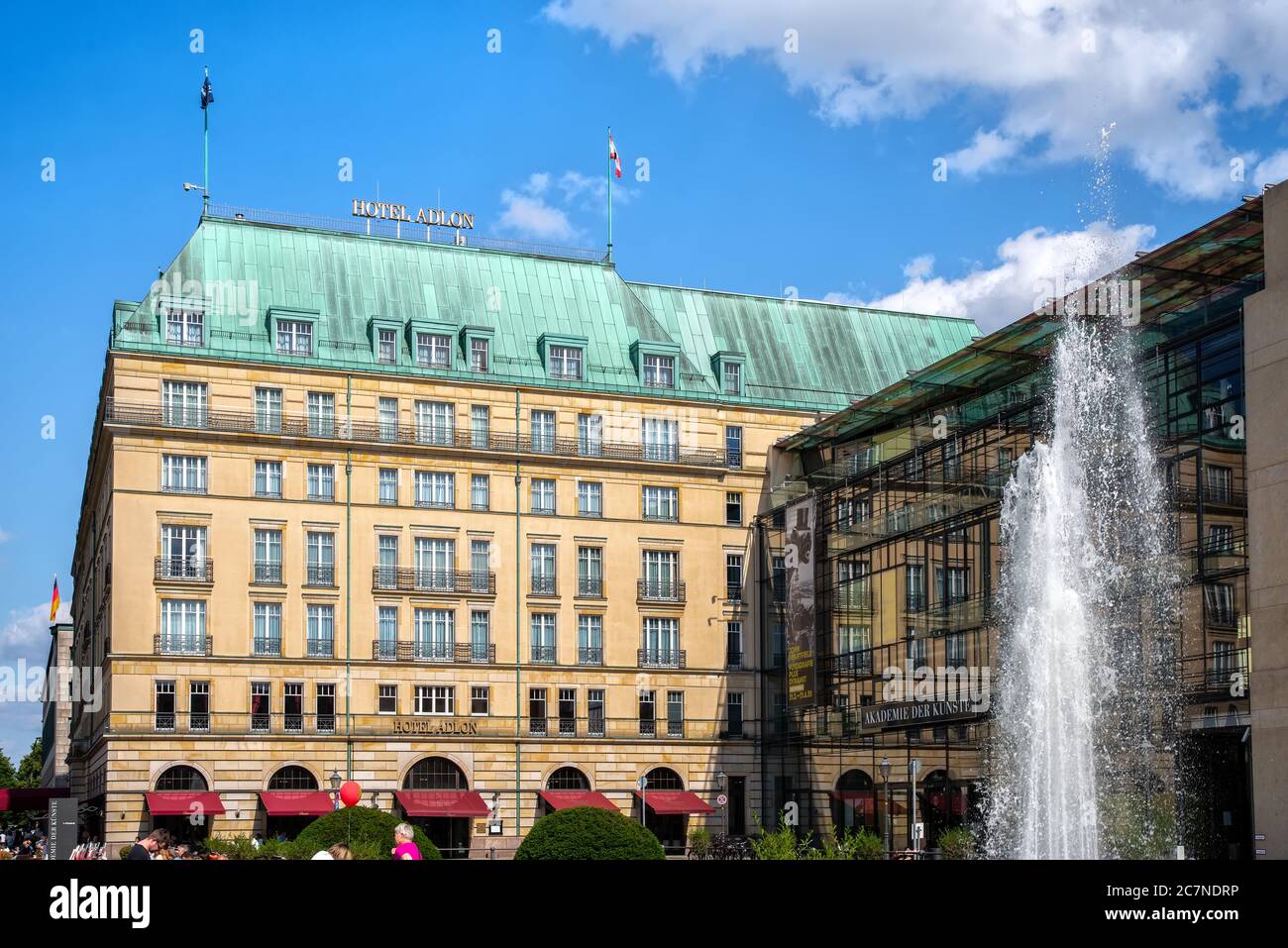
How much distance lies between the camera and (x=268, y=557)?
72.0m

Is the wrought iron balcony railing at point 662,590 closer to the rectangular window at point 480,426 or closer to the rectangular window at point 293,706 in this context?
the rectangular window at point 480,426

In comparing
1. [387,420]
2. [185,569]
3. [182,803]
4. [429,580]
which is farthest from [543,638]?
[182,803]

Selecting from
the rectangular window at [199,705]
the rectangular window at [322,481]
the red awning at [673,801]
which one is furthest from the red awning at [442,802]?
the rectangular window at [322,481]

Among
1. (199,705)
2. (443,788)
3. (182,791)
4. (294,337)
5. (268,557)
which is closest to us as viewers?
(182,791)

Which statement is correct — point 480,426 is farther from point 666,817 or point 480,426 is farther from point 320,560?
point 666,817

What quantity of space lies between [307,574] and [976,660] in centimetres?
3032

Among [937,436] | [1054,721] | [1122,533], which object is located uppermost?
[937,436]

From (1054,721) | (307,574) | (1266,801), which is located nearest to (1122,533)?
(1054,721)

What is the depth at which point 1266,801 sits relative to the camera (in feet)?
87.0

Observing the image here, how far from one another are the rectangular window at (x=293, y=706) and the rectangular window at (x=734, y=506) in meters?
22.5

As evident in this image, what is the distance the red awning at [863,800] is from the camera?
67.3 metres

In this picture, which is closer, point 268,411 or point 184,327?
point 184,327

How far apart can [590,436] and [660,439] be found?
11.8 ft
